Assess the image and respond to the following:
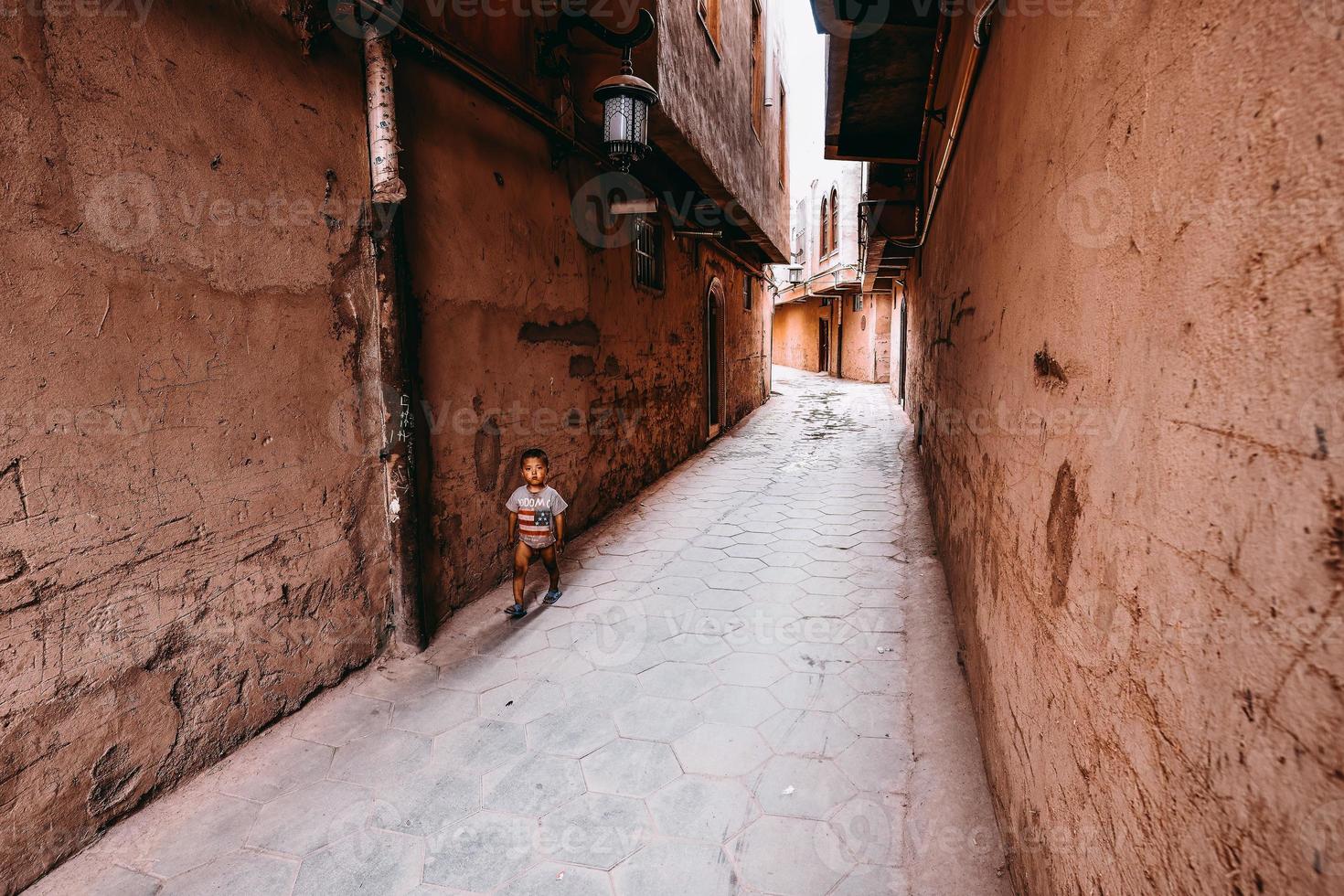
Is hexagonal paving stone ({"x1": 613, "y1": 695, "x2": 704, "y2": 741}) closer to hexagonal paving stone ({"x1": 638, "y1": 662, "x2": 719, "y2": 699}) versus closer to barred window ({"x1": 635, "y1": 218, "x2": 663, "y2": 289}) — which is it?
hexagonal paving stone ({"x1": 638, "y1": 662, "x2": 719, "y2": 699})

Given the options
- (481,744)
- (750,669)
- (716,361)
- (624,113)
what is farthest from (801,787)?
(716,361)

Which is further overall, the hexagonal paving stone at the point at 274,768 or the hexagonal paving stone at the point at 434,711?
the hexagonal paving stone at the point at 434,711

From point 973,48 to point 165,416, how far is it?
415 centimetres

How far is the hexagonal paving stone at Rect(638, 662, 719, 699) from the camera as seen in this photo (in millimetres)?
3342

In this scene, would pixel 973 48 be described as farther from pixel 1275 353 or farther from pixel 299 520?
pixel 299 520

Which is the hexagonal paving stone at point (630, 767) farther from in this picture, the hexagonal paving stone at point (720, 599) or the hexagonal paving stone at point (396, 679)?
the hexagonal paving stone at point (720, 599)

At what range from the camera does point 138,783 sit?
2.54 meters

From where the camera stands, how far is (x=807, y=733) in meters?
2.96

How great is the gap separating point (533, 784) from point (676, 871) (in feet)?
2.43

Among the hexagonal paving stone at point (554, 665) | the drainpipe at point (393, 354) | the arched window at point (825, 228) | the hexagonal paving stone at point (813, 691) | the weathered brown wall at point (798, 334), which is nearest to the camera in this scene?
the hexagonal paving stone at point (813, 691)

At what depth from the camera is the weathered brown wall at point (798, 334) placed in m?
31.0

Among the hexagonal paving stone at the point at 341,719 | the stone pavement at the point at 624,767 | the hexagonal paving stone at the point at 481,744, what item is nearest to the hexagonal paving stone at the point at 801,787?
the stone pavement at the point at 624,767

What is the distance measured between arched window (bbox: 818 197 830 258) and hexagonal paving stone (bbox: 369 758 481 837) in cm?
2516

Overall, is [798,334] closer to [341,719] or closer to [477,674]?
[477,674]
